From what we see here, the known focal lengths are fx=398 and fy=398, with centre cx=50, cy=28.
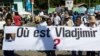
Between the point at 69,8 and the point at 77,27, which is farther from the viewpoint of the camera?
the point at 69,8

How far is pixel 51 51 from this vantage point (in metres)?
13.6

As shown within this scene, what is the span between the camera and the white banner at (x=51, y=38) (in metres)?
13.5

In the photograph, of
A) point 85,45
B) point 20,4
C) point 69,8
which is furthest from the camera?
point 20,4

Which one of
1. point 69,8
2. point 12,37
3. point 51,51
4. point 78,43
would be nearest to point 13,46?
point 12,37

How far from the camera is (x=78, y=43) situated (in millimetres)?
13570

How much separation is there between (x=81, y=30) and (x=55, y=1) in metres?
45.7

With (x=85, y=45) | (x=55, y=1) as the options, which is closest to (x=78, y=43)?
(x=85, y=45)

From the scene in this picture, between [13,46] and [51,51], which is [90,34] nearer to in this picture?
[51,51]

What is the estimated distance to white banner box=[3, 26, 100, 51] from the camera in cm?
1349

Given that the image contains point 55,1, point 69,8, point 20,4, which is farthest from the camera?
point 55,1

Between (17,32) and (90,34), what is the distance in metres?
2.49

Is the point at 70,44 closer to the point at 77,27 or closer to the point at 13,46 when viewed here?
the point at 77,27

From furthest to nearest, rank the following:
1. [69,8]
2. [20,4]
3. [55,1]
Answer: [55,1] → [20,4] → [69,8]

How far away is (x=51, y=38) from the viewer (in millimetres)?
13578
